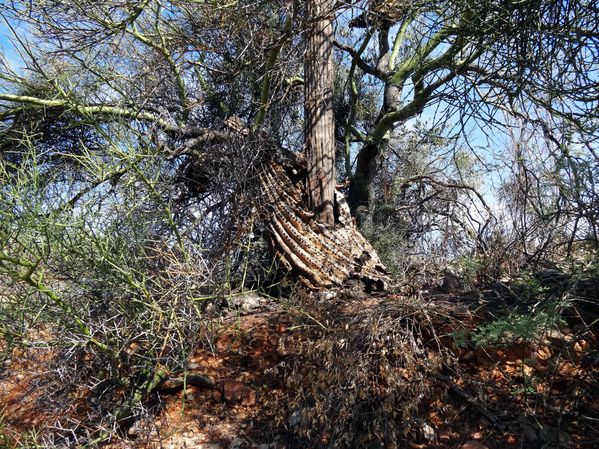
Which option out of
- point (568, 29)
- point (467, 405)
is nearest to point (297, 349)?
point (467, 405)

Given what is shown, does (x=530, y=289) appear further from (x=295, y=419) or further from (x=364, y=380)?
(x=295, y=419)

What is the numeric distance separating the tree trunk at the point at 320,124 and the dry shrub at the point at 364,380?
2.05m

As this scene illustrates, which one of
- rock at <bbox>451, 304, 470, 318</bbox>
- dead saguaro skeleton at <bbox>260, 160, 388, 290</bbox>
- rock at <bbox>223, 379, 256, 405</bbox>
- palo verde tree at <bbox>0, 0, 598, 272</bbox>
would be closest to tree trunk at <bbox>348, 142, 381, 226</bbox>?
palo verde tree at <bbox>0, 0, 598, 272</bbox>

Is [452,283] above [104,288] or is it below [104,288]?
above

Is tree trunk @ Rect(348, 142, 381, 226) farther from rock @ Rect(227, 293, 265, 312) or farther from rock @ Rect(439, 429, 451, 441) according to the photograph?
rock @ Rect(439, 429, 451, 441)

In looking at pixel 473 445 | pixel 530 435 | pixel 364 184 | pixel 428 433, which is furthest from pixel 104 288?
pixel 364 184

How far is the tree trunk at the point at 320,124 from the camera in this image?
18.2 ft

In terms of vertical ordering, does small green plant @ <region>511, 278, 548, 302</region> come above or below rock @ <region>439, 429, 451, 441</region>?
above

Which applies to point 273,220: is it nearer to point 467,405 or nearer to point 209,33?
point 209,33

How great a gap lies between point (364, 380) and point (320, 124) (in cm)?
314

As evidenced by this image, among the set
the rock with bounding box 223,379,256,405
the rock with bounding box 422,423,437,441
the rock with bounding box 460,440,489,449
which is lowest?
the rock with bounding box 223,379,256,405

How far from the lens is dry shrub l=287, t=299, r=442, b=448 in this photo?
330cm

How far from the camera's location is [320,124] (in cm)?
566

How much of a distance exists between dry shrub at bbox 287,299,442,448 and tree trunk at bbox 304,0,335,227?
2052 millimetres
